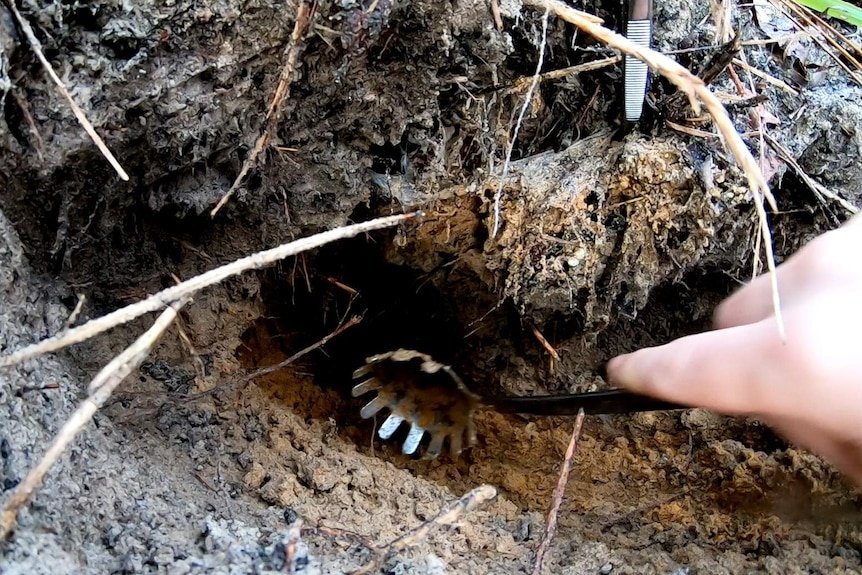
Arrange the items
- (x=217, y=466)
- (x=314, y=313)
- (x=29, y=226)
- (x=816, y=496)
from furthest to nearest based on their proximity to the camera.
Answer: (x=314, y=313) < (x=816, y=496) < (x=217, y=466) < (x=29, y=226)

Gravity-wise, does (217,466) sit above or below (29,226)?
below

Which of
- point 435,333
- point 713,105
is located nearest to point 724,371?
point 713,105

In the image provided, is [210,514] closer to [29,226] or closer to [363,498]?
[363,498]

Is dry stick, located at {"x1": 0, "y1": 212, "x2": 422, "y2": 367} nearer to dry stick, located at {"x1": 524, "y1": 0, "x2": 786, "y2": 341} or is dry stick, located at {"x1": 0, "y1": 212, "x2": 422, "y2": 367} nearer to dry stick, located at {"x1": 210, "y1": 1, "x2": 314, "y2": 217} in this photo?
dry stick, located at {"x1": 210, "y1": 1, "x2": 314, "y2": 217}

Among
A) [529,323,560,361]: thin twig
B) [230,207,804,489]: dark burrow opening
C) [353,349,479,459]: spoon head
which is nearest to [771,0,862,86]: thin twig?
[230,207,804,489]: dark burrow opening

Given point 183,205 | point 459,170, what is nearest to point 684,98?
point 459,170

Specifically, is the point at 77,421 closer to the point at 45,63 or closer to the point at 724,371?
the point at 45,63

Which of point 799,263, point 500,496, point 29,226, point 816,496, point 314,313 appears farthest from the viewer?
point 314,313
